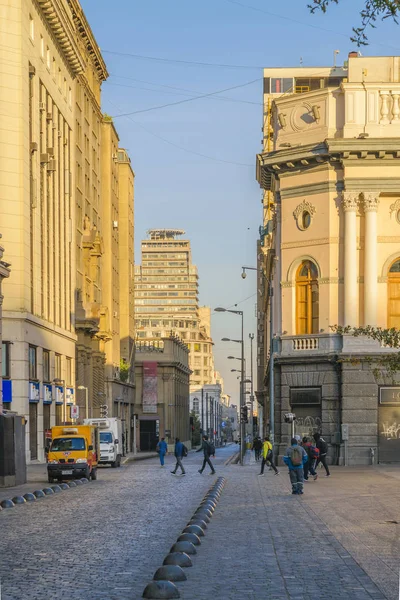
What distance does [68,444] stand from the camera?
43.7 metres

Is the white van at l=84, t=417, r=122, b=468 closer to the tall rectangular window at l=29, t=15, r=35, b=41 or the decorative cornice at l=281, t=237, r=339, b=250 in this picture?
the decorative cornice at l=281, t=237, r=339, b=250

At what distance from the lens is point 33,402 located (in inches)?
2391

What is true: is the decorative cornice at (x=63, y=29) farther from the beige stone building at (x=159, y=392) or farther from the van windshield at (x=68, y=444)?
the beige stone building at (x=159, y=392)

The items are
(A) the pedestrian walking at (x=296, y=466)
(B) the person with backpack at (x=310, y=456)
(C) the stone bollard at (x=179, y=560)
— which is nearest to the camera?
(C) the stone bollard at (x=179, y=560)

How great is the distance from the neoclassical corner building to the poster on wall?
75295 millimetres

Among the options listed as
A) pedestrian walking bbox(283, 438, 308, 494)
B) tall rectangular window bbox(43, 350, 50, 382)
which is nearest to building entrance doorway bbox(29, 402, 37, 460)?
tall rectangular window bbox(43, 350, 50, 382)

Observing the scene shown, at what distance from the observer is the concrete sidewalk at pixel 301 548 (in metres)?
13.8

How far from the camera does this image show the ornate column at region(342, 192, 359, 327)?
51656mm

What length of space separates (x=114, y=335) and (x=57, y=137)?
1446 inches

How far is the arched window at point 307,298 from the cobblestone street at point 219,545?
19795mm

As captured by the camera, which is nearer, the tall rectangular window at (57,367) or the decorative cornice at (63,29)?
the decorative cornice at (63,29)

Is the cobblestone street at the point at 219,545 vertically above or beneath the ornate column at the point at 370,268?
beneath

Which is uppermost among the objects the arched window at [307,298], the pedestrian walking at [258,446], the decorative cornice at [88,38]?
the decorative cornice at [88,38]

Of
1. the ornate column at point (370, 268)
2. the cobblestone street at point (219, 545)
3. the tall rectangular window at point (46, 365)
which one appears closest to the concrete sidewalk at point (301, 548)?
the cobblestone street at point (219, 545)
